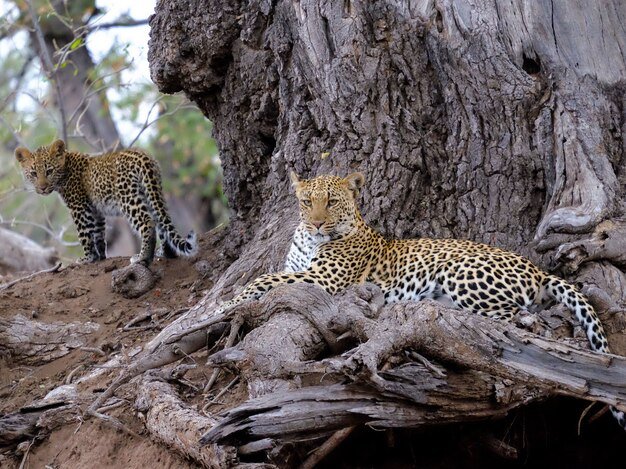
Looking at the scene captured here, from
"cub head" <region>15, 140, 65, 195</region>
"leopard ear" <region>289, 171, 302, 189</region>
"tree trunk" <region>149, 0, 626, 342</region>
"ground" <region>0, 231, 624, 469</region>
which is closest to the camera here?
A: "ground" <region>0, 231, 624, 469</region>

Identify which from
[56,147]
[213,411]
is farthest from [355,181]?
[56,147]

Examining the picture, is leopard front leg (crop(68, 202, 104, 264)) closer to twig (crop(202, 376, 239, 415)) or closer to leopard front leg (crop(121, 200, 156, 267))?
leopard front leg (crop(121, 200, 156, 267))

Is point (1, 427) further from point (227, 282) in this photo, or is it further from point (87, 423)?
point (227, 282)

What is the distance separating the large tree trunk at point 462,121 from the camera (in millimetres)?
7910

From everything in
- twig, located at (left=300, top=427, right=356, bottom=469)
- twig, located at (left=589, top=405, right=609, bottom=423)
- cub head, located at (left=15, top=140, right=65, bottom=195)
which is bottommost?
twig, located at (left=589, top=405, right=609, bottom=423)

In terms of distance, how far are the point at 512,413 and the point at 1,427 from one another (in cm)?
386

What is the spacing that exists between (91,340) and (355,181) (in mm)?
2952

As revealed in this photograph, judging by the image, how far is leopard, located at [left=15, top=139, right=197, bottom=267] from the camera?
10.9m

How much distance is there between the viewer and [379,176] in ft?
28.3

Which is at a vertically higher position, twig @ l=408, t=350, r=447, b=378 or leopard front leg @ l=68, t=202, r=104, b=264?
leopard front leg @ l=68, t=202, r=104, b=264

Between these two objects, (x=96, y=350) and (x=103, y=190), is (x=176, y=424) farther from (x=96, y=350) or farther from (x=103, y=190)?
(x=103, y=190)

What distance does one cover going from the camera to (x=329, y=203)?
834cm

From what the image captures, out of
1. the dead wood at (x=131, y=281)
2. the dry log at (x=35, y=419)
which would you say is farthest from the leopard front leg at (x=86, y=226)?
the dry log at (x=35, y=419)

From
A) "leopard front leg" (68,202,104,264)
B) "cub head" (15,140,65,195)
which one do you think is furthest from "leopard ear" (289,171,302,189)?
"cub head" (15,140,65,195)
